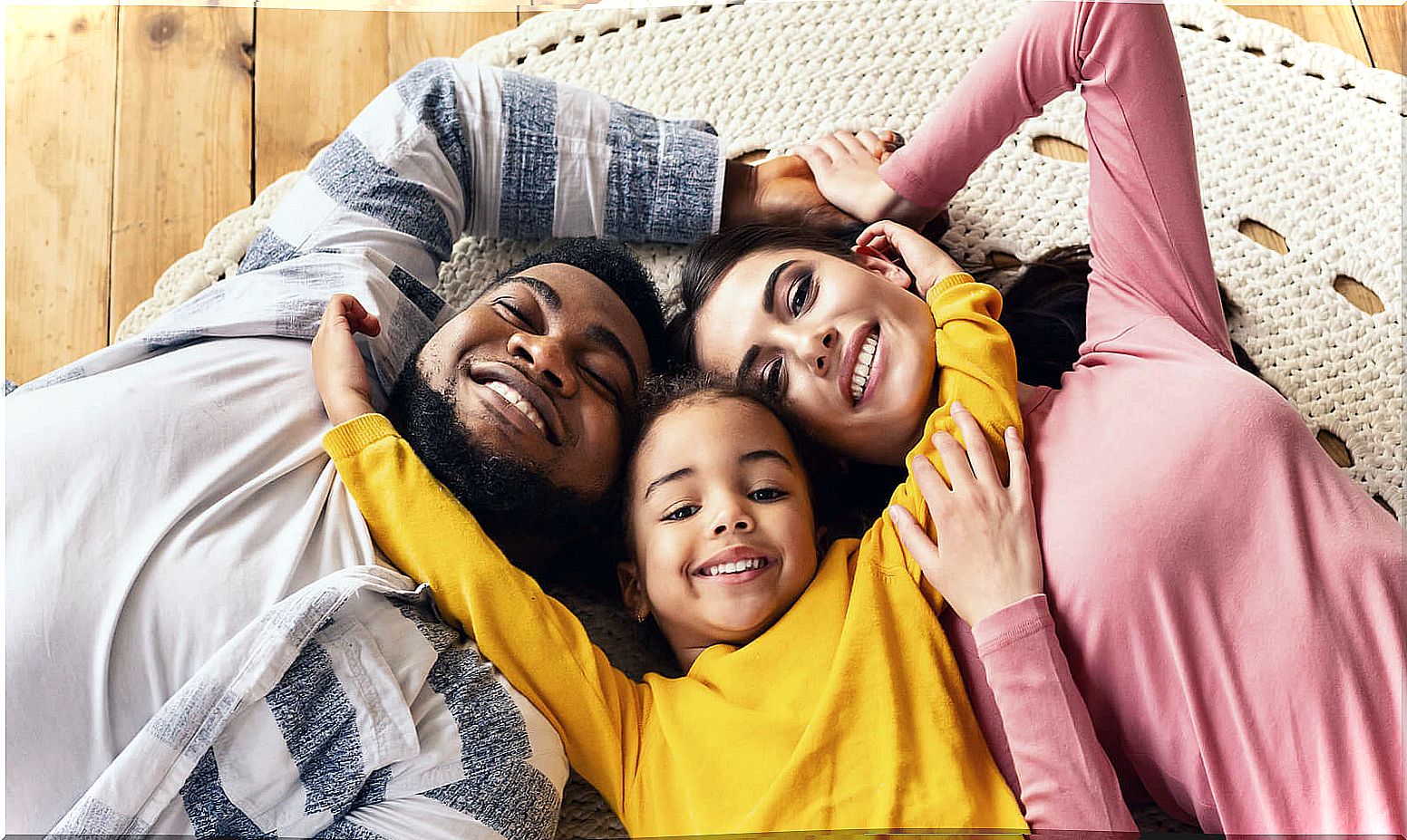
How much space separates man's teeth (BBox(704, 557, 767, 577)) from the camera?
855 mm

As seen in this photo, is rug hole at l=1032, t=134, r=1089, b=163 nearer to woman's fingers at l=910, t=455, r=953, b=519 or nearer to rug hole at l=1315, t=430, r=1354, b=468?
rug hole at l=1315, t=430, r=1354, b=468

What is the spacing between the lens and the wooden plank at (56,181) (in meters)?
1.24

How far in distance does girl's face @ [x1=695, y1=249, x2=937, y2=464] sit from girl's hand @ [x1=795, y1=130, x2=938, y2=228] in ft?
0.57

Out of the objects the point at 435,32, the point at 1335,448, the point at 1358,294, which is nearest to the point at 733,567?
the point at 1335,448

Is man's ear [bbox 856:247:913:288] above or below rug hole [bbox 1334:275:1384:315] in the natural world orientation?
below

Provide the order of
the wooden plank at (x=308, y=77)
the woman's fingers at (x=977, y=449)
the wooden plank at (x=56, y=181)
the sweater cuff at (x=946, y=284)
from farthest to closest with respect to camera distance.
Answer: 1. the wooden plank at (x=308, y=77)
2. the wooden plank at (x=56, y=181)
3. the sweater cuff at (x=946, y=284)
4. the woman's fingers at (x=977, y=449)

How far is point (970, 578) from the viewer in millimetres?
824

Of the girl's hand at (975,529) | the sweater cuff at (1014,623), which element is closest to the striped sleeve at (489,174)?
the girl's hand at (975,529)

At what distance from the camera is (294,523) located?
2.77 feet

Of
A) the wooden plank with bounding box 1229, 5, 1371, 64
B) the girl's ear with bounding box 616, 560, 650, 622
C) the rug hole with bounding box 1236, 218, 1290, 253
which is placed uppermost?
the wooden plank with bounding box 1229, 5, 1371, 64

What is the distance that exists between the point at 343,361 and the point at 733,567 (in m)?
0.35

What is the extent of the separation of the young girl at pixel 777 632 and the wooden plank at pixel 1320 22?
2.30 ft

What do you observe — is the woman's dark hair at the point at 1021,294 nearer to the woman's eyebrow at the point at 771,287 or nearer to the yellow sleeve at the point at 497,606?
the woman's eyebrow at the point at 771,287

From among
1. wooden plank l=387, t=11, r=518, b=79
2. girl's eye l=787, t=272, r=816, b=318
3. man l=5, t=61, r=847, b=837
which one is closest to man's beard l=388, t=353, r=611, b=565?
man l=5, t=61, r=847, b=837
